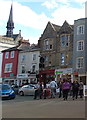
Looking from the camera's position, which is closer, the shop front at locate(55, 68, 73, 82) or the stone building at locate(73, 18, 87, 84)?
the stone building at locate(73, 18, 87, 84)

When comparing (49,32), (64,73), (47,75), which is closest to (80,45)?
(64,73)

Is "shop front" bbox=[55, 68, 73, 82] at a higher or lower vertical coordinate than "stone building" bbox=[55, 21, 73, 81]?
lower

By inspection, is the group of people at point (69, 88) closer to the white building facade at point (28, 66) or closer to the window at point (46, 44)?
the window at point (46, 44)

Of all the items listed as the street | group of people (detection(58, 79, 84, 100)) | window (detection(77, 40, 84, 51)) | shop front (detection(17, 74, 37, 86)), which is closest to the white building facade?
shop front (detection(17, 74, 37, 86))

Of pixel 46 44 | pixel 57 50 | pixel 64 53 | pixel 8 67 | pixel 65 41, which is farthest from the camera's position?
pixel 8 67

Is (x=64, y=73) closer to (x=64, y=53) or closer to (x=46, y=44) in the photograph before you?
(x=64, y=53)

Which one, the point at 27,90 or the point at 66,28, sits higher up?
the point at 66,28

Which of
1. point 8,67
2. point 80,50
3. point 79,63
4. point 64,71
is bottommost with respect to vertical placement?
point 64,71

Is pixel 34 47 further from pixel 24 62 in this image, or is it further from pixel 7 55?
pixel 7 55

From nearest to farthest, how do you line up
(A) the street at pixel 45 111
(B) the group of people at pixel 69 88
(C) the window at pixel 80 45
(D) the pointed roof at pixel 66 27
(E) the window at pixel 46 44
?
(A) the street at pixel 45 111 → (B) the group of people at pixel 69 88 → (C) the window at pixel 80 45 → (D) the pointed roof at pixel 66 27 → (E) the window at pixel 46 44

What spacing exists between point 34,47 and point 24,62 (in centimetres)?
387

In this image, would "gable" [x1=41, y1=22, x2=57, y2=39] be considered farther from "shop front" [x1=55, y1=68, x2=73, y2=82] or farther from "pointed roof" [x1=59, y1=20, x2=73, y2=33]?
"shop front" [x1=55, y1=68, x2=73, y2=82]

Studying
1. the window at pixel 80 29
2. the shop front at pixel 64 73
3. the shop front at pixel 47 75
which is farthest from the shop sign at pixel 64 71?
the window at pixel 80 29

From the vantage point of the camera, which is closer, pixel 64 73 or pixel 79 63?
pixel 79 63
